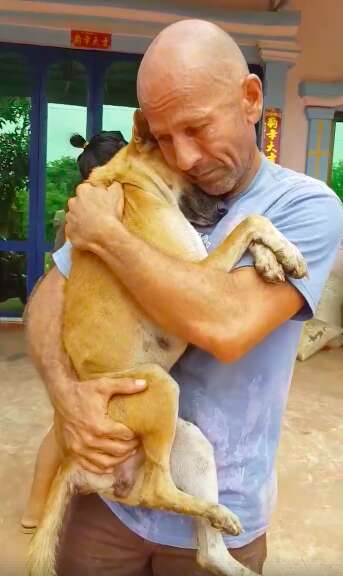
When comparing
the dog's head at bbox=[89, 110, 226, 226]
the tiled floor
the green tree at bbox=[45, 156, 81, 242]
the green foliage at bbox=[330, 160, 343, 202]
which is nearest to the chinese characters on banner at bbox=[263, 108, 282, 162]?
the green foliage at bbox=[330, 160, 343, 202]

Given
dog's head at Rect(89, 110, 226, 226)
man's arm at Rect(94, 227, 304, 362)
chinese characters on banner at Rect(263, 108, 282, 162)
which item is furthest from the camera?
chinese characters on banner at Rect(263, 108, 282, 162)

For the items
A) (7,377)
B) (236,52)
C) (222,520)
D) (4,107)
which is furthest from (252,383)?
(4,107)

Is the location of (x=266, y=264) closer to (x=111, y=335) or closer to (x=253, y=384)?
(x=253, y=384)

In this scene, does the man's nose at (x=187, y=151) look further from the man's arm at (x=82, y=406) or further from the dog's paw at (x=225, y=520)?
the dog's paw at (x=225, y=520)

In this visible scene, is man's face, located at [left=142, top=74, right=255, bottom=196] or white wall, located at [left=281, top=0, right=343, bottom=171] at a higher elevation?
white wall, located at [left=281, top=0, right=343, bottom=171]

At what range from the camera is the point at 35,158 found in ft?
25.2

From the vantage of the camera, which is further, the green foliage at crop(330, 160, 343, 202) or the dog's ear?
the green foliage at crop(330, 160, 343, 202)

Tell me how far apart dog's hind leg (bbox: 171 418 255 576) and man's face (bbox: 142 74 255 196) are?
66 cm

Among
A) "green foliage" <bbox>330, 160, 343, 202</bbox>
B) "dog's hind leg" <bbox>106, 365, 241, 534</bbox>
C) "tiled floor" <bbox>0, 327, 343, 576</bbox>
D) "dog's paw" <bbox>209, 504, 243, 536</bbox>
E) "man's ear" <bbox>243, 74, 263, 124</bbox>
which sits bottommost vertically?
"tiled floor" <bbox>0, 327, 343, 576</bbox>

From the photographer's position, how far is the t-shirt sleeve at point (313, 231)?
1.61 meters

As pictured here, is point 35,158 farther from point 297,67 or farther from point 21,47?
point 297,67

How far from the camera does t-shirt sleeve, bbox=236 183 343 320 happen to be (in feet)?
5.28

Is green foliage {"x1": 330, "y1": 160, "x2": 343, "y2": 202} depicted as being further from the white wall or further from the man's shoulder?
the man's shoulder

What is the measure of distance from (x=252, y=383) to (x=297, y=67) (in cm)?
656
